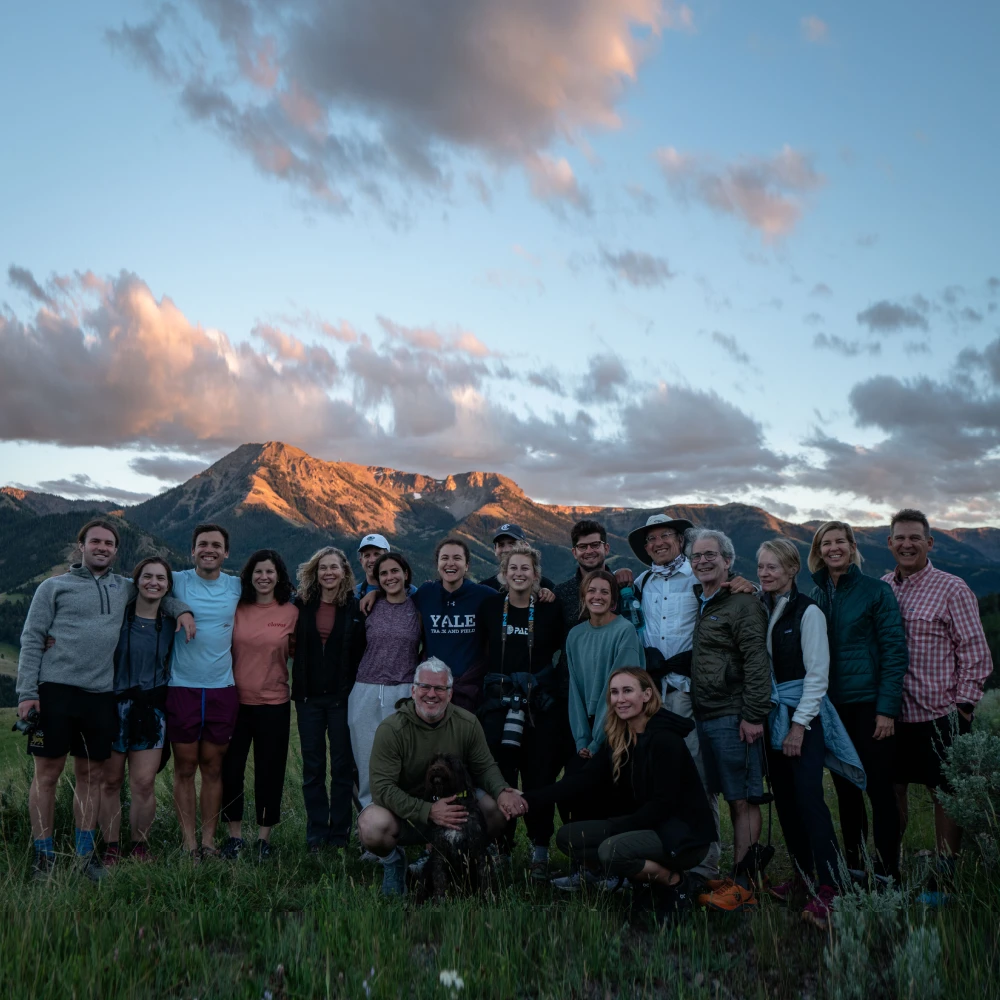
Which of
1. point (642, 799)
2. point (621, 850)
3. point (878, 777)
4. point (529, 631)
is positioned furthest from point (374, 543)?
point (878, 777)

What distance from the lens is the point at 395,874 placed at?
20.6ft

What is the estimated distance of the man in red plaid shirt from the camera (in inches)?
241

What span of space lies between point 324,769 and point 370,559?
7.13 feet

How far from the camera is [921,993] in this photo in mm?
3877

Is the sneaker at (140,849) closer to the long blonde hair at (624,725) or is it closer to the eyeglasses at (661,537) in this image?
the long blonde hair at (624,725)

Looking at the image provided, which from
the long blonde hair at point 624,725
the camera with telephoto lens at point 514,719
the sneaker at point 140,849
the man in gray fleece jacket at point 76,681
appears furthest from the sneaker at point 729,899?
the man in gray fleece jacket at point 76,681

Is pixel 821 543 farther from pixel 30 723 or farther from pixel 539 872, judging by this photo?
pixel 30 723

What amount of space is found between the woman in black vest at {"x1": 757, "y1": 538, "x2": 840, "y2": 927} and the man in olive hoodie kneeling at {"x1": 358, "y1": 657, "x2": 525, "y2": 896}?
215 cm

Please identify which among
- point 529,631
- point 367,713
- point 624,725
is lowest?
point 367,713

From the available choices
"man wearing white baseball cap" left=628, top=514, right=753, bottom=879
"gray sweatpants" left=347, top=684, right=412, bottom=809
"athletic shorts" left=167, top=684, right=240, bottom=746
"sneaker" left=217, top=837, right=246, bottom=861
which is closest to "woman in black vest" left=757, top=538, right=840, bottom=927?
"man wearing white baseball cap" left=628, top=514, right=753, bottom=879

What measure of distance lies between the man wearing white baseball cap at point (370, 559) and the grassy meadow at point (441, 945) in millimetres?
2914

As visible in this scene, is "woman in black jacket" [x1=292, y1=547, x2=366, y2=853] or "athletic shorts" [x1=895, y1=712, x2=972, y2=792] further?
"woman in black jacket" [x1=292, y1=547, x2=366, y2=853]

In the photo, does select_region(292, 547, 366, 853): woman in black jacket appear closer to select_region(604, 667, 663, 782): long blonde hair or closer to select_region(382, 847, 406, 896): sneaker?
select_region(382, 847, 406, 896): sneaker

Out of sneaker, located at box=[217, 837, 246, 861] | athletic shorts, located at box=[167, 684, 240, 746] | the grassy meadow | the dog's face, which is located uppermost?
athletic shorts, located at box=[167, 684, 240, 746]
